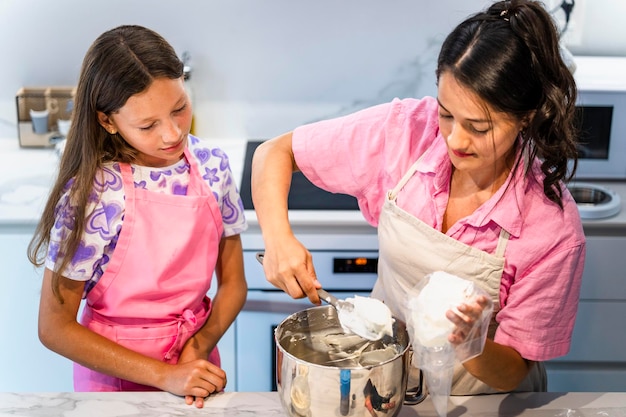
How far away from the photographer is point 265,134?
2.69 metres

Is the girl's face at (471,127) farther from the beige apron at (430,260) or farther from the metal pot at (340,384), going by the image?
the metal pot at (340,384)

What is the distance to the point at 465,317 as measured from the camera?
1.11 m

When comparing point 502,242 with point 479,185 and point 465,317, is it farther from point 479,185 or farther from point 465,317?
point 465,317

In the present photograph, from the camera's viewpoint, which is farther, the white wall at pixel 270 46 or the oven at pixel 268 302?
the white wall at pixel 270 46

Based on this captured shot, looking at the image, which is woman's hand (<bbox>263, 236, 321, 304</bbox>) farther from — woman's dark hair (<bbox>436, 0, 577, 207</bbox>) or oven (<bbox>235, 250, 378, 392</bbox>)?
oven (<bbox>235, 250, 378, 392</bbox>)

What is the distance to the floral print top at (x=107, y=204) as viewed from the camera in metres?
1.47

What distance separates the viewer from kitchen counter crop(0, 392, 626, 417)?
132 cm

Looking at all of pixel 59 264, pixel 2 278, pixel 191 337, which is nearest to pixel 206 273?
pixel 191 337

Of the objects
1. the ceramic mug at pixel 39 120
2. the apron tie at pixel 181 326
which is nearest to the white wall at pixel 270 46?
the ceramic mug at pixel 39 120

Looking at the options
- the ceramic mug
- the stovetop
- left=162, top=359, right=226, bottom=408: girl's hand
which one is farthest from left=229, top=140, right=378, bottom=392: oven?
left=162, top=359, right=226, bottom=408: girl's hand

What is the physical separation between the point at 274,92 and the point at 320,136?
1134mm

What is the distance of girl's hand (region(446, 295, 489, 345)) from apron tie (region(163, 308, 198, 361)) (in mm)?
630

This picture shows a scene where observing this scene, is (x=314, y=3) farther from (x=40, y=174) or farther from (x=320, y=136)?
(x=320, y=136)

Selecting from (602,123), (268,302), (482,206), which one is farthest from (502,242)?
(602,123)
